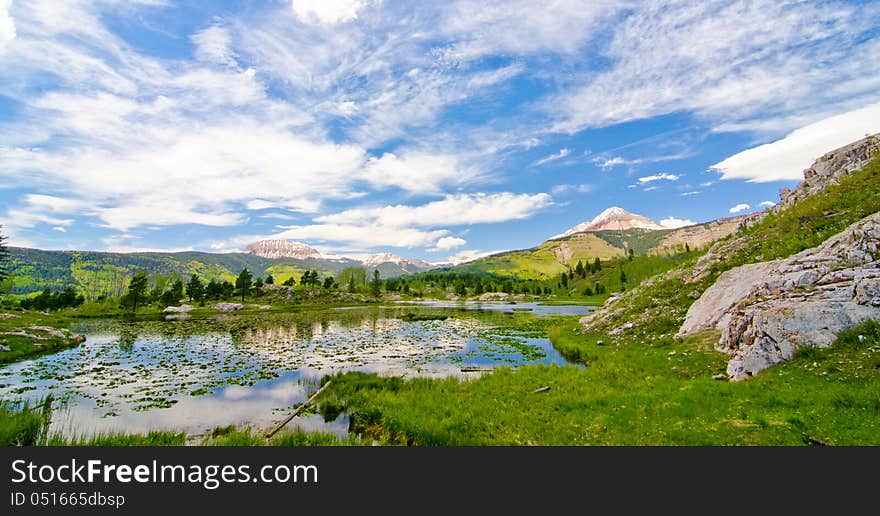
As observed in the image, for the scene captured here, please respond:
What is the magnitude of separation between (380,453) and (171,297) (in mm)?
→ 178757

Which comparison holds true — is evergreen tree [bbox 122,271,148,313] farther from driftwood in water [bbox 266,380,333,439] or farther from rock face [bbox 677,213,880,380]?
rock face [bbox 677,213,880,380]

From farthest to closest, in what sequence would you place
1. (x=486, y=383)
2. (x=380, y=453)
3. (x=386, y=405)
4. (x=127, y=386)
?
(x=127, y=386)
(x=486, y=383)
(x=386, y=405)
(x=380, y=453)

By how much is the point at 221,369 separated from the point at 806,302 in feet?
161

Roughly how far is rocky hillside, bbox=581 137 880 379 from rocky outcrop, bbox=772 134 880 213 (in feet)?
0.58

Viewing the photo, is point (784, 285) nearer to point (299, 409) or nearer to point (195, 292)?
point (299, 409)

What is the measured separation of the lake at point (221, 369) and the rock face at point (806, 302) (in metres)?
15.5

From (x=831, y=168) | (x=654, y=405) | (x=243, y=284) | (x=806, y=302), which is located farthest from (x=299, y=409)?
(x=243, y=284)

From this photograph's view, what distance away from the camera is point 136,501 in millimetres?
9812

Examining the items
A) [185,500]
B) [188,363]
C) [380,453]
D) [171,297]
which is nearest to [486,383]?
[380,453]

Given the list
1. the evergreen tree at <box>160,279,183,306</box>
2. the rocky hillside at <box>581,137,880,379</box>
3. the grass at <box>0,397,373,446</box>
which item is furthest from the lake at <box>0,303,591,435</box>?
the evergreen tree at <box>160,279,183,306</box>

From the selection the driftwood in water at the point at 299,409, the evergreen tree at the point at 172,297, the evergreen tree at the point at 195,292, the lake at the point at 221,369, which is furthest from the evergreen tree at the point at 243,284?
the driftwood in water at the point at 299,409

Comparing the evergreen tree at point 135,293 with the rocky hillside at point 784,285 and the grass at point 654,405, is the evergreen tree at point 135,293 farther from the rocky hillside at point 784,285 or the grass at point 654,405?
the rocky hillside at point 784,285

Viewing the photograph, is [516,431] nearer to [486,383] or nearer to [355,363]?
[486,383]

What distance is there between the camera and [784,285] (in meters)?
22.5
